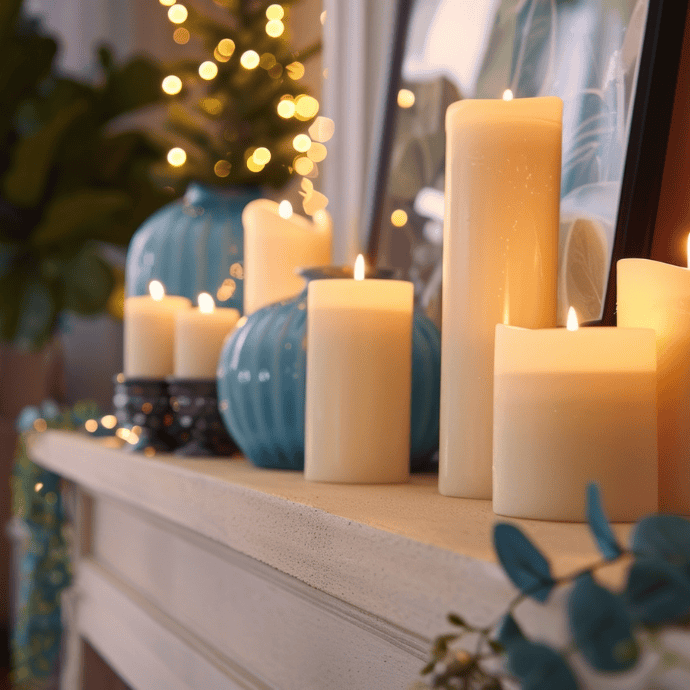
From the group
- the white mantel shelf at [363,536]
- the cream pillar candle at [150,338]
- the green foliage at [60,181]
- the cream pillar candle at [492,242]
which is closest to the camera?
the white mantel shelf at [363,536]

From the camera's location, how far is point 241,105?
37.7 inches

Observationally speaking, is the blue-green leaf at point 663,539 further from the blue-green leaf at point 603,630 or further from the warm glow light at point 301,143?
the warm glow light at point 301,143

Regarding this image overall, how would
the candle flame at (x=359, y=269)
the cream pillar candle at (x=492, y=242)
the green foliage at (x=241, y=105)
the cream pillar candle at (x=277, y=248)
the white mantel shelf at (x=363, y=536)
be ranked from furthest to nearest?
the green foliage at (x=241, y=105), the cream pillar candle at (x=277, y=248), the candle flame at (x=359, y=269), the cream pillar candle at (x=492, y=242), the white mantel shelf at (x=363, y=536)

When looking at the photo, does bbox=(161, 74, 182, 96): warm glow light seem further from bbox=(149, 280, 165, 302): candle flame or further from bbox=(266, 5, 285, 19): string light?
bbox=(149, 280, 165, 302): candle flame

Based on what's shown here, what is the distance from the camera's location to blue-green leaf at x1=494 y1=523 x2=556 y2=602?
0.22m

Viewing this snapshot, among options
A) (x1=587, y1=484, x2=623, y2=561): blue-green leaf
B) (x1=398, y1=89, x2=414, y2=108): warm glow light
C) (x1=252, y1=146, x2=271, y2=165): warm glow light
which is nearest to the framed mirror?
(x1=398, y1=89, x2=414, y2=108): warm glow light

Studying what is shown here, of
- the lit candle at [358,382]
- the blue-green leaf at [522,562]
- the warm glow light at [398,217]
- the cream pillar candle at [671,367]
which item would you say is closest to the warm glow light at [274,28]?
the warm glow light at [398,217]

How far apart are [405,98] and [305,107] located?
0.61ft

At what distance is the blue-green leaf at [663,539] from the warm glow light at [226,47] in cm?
88

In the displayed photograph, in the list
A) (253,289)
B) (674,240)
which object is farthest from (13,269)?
(674,240)

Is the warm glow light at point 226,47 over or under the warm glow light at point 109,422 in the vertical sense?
over

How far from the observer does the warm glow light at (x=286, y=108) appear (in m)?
0.96

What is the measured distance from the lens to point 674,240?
0.49 metres

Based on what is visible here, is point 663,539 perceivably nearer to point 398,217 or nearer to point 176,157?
point 398,217
